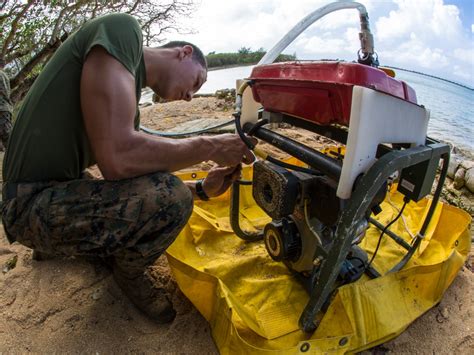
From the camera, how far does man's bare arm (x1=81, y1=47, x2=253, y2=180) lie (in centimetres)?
109

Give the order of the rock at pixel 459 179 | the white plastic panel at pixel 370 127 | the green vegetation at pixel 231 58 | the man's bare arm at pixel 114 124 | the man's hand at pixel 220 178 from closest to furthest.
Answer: the white plastic panel at pixel 370 127
the man's bare arm at pixel 114 124
the man's hand at pixel 220 178
the rock at pixel 459 179
the green vegetation at pixel 231 58

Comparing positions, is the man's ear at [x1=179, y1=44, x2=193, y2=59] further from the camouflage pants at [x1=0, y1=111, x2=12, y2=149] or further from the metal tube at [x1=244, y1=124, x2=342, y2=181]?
the camouflage pants at [x1=0, y1=111, x2=12, y2=149]

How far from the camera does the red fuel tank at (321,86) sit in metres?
0.95

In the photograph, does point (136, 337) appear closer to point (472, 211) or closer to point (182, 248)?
point (182, 248)

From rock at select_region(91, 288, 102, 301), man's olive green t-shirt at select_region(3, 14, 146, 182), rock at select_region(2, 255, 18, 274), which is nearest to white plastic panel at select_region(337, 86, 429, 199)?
man's olive green t-shirt at select_region(3, 14, 146, 182)

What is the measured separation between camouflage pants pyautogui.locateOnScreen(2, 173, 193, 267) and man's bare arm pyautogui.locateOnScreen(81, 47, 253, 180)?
2.8 inches

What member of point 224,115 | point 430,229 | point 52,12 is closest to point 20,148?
point 430,229

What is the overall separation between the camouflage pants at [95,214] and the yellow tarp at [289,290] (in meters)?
0.24

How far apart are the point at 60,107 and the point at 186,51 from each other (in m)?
0.60

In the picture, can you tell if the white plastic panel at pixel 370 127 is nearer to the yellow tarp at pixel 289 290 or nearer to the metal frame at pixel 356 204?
the metal frame at pixel 356 204

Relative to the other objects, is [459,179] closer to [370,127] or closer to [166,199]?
[370,127]

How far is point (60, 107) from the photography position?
3.88 ft

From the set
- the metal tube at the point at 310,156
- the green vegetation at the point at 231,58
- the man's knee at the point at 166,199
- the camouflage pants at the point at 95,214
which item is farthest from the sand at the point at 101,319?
the green vegetation at the point at 231,58

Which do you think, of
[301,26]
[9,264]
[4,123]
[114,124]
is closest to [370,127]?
[114,124]
